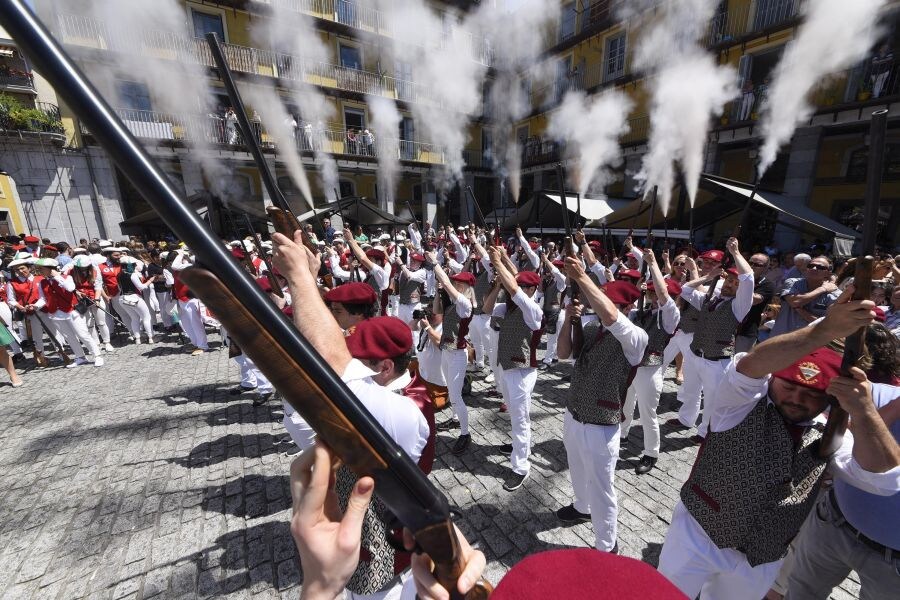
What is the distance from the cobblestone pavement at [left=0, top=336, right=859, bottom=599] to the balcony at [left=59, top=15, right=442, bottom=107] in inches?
361

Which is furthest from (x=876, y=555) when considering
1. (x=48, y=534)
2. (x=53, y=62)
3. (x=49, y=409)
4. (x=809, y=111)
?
(x=809, y=111)

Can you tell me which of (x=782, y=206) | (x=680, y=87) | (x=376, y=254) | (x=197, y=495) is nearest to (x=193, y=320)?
(x=376, y=254)

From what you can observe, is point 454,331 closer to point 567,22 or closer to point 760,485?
point 760,485

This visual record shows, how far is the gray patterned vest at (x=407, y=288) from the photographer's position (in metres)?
8.31

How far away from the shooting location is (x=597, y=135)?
20.4m

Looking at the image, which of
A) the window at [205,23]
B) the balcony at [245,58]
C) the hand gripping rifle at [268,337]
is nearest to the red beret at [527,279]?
the hand gripping rifle at [268,337]

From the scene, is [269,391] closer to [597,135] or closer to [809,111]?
[809,111]

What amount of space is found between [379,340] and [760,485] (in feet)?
8.13

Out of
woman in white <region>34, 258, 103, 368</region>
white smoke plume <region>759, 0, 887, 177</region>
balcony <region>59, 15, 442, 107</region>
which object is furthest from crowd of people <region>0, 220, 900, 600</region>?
balcony <region>59, 15, 442, 107</region>

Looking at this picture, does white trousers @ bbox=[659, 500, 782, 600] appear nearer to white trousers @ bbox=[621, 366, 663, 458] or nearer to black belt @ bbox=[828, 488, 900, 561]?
black belt @ bbox=[828, 488, 900, 561]

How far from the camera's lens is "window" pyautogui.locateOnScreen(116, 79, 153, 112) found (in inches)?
555

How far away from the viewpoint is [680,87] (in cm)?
1616

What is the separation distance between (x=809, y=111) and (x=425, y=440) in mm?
18677

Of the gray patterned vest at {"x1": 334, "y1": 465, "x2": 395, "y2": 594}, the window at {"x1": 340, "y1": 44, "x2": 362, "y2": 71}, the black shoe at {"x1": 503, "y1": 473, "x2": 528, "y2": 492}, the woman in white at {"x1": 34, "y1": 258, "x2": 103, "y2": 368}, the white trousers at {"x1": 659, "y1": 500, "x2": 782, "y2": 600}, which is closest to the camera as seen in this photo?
the gray patterned vest at {"x1": 334, "y1": 465, "x2": 395, "y2": 594}
